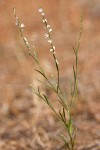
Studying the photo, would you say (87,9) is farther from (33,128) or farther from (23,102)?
(33,128)

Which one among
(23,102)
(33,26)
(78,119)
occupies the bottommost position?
(78,119)

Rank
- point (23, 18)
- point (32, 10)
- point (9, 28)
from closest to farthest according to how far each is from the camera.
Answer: point (9, 28), point (23, 18), point (32, 10)

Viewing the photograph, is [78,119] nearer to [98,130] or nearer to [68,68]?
[98,130]

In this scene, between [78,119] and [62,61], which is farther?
[62,61]

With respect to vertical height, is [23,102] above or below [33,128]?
above

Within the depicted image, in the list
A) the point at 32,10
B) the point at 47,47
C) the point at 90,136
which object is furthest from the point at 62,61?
the point at 32,10

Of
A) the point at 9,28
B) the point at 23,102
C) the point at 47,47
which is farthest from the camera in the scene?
→ the point at 9,28
